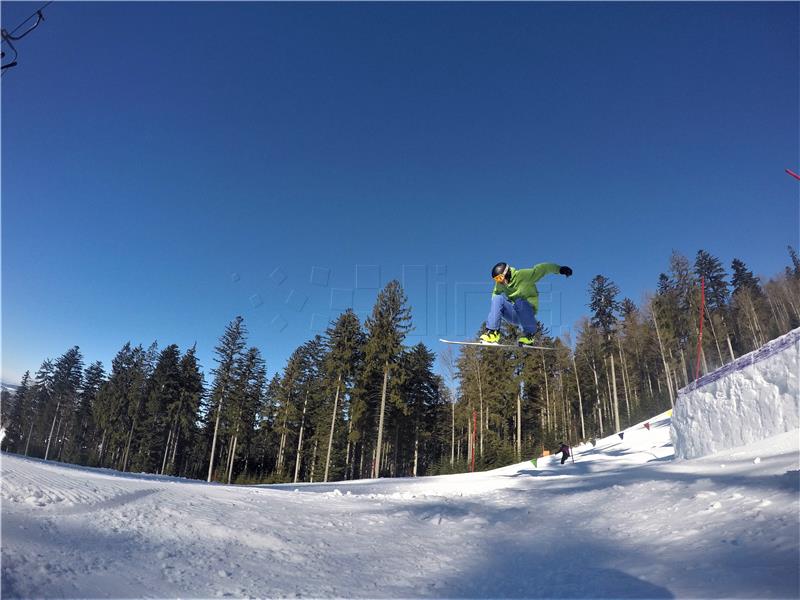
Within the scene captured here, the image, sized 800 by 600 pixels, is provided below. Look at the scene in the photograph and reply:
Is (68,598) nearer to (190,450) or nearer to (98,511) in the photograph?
(98,511)

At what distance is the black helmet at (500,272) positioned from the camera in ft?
25.7

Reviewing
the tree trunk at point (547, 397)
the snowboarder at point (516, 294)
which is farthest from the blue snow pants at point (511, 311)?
the tree trunk at point (547, 397)

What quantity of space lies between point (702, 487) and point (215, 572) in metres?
5.32

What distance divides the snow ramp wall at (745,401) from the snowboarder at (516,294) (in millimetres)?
4620

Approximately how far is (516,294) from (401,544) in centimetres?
547

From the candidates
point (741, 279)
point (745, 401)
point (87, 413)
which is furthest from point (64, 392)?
point (741, 279)

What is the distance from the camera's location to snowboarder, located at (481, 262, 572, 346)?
312 inches

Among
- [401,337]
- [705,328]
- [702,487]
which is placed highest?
[705,328]

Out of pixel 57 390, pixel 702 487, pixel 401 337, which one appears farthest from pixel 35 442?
pixel 702 487

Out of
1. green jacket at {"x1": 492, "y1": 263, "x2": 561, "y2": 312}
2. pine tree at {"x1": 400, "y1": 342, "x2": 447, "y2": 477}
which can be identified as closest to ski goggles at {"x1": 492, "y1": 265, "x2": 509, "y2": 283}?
green jacket at {"x1": 492, "y1": 263, "x2": 561, "y2": 312}

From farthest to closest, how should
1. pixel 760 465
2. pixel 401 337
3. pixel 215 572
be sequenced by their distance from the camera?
pixel 401 337, pixel 760 465, pixel 215 572

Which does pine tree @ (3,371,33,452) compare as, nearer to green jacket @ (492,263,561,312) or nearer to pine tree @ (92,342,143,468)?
pine tree @ (92,342,143,468)

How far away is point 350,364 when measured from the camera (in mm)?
30922

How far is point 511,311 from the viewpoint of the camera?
832 cm
